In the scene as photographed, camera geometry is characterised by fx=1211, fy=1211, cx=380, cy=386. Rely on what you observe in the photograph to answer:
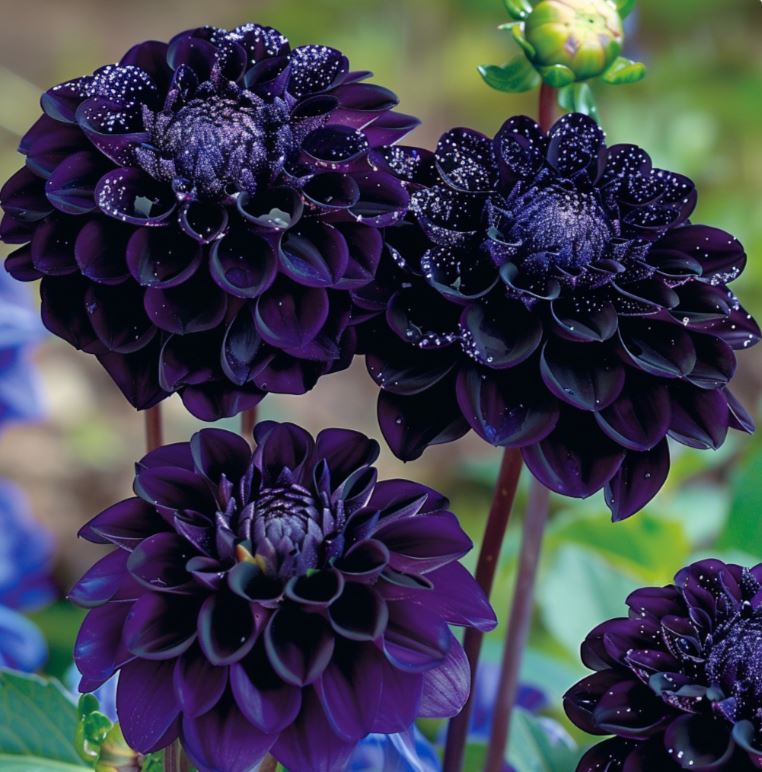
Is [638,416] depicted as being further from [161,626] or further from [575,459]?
[161,626]

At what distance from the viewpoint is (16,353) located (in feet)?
2.29

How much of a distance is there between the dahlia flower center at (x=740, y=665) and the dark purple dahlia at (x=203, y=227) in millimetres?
140

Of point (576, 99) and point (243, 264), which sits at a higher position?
point (576, 99)

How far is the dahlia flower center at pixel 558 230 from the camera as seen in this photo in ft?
1.26

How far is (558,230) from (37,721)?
298mm

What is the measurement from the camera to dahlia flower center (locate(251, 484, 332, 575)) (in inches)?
13.2

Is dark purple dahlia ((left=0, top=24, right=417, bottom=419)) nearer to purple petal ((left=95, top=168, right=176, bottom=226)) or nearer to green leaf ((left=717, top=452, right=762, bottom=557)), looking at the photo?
purple petal ((left=95, top=168, right=176, bottom=226))

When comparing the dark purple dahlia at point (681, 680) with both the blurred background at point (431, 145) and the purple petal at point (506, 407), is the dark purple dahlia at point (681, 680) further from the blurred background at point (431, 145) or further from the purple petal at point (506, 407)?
the blurred background at point (431, 145)

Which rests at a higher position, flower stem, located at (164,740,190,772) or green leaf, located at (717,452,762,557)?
green leaf, located at (717,452,762,557)

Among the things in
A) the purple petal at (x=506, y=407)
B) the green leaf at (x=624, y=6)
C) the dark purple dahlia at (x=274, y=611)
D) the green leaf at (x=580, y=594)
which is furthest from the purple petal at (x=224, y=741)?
the green leaf at (x=580, y=594)

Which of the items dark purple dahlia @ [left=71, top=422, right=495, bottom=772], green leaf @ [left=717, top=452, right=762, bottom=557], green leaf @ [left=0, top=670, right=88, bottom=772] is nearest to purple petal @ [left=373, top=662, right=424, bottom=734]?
dark purple dahlia @ [left=71, top=422, right=495, bottom=772]

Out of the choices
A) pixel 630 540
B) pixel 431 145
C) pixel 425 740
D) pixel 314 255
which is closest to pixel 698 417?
pixel 314 255

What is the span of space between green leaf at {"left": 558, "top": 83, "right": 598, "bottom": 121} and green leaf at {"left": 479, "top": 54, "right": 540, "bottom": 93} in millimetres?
18

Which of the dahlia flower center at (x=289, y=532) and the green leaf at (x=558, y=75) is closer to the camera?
the dahlia flower center at (x=289, y=532)
